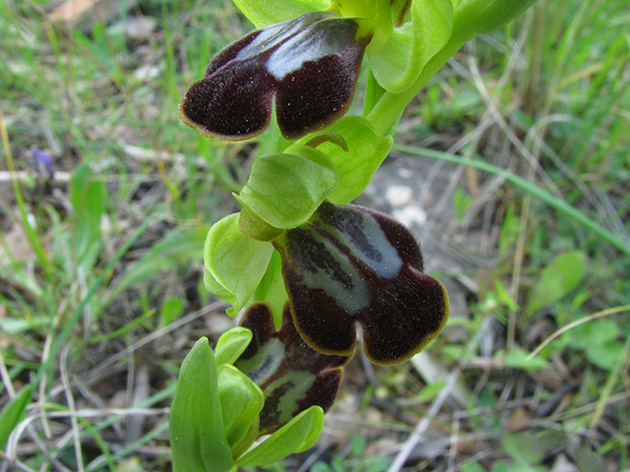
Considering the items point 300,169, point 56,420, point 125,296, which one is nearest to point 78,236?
point 125,296

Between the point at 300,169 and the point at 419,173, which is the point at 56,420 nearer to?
the point at 300,169

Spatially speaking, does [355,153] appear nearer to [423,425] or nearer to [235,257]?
[235,257]

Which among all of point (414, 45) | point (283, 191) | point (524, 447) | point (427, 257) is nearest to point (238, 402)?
point (283, 191)

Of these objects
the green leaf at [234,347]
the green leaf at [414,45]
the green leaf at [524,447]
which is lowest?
the green leaf at [524,447]

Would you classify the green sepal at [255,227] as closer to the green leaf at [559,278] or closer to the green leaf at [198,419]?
the green leaf at [198,419]

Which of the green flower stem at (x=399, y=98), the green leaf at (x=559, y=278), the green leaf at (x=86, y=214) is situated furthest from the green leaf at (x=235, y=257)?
the green leaf at (x=559, y=278)

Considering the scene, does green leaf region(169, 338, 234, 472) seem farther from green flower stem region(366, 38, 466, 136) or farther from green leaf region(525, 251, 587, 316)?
green leaf region(525, 251, 587, 316)
